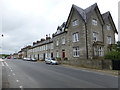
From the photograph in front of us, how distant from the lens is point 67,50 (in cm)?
3788

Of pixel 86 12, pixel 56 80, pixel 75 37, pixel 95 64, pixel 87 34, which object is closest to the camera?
pixel 56 80

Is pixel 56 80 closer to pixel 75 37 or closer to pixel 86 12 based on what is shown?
pixel 75 37

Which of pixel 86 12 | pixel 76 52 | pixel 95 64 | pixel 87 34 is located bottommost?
pixel 95 64

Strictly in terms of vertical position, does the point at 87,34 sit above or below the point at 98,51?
above

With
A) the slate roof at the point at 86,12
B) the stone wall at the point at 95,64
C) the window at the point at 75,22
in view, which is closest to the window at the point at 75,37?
the window at the point at 75,22

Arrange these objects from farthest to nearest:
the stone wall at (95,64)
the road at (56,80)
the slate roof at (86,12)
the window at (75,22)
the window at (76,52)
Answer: the window at (75,22) < the window at (76,52) < the slate roof at (86,12) < the stone wall at (95,64) < the road at (56,80)

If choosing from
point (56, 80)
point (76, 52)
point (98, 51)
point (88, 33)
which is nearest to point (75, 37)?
point (76, 52)

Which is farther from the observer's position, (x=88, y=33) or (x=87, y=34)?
(x=88, y=33)

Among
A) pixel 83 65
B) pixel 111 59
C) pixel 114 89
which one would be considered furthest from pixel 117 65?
pixel 114 89

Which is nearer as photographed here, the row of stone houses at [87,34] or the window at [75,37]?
the row of stone houses at [87,34]

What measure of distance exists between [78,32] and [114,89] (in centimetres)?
2532

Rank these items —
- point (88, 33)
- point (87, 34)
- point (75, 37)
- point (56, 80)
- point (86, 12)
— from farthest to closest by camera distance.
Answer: point (75, 37) → point (86, 12) → point (88, 33) → point (87, 34) → point (56, 80)

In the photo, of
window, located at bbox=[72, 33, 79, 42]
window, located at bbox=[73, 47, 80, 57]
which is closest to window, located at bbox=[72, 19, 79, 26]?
window, located at bbox=[72, 33, 79, 42]

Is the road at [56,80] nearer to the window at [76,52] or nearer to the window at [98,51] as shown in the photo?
the window at [98,51]
